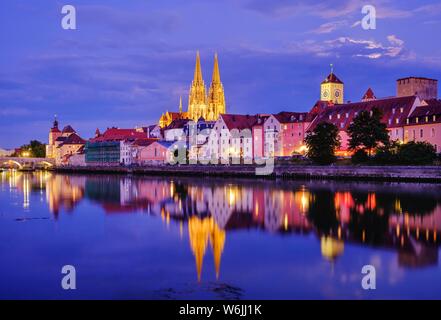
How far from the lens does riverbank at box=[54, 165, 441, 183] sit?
44.8m

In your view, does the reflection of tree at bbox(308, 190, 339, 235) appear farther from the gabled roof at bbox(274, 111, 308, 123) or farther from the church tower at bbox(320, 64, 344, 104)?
the church tower at bbox(320, 64, 344, 104)

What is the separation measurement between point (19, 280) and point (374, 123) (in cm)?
4232

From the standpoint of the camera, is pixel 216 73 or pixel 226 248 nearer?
pixel 226 248

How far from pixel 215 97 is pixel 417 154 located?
68881 millimetres

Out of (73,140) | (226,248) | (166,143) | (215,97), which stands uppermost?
(215,97)

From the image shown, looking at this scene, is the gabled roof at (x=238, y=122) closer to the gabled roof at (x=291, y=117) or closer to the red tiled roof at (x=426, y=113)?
the gabled roof at (x=291, y=117)

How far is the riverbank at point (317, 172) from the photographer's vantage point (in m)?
44.8

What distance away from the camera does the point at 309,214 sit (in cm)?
2617

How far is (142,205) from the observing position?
32.6 m

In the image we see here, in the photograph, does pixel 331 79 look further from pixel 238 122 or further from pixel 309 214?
pixel 309 214

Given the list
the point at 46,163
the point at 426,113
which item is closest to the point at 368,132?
the point at 426,113

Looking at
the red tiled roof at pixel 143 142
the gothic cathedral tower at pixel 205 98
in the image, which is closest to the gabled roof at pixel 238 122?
the red tiled roof at pixel 143 142
